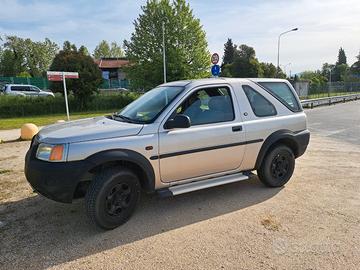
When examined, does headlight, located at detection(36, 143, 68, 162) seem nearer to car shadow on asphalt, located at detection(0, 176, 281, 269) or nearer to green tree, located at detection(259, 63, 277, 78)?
car shadow on asphalt, located at detection(0, 176, 281, 269)

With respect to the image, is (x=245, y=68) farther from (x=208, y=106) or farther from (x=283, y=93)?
(x=208, y=106)

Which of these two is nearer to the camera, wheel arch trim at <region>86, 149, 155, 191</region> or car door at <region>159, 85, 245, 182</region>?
wheel arch trim at <region>86, 149, 155, 191</region>

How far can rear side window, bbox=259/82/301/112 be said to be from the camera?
216 inches

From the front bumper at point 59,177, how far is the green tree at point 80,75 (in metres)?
21.5

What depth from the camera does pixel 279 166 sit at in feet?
18.1

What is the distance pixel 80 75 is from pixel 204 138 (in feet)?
71.2

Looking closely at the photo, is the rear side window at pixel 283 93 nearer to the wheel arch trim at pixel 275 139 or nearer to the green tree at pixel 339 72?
the wheel arch trim at pixel 275 139

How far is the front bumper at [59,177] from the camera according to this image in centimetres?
372

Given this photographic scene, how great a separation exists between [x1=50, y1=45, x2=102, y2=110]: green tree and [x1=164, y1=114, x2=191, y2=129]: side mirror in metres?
21.5

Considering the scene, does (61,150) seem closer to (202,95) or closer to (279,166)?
(202,95)

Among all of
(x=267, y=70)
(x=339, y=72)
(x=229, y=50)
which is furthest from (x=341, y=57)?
(x=267, y=70)

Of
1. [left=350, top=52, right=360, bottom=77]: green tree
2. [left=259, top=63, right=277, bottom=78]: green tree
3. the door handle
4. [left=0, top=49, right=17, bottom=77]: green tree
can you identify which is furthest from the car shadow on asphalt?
[left=350, top=52, right=360, bottom=77]: green tree

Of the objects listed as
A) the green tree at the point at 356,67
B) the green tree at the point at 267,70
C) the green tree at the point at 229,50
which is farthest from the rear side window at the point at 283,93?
the green tree at the point at 356,67

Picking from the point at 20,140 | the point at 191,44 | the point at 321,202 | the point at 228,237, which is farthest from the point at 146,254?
the point at 191,44
